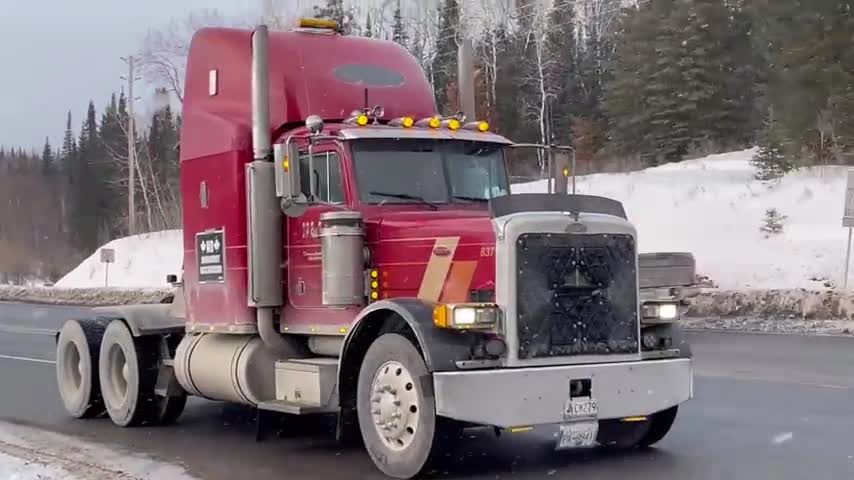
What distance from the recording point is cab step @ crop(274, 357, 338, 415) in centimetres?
921

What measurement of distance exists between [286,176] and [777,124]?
107 feet

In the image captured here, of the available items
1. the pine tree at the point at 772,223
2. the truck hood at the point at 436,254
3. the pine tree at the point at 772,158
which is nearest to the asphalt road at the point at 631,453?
the truck hood at the point at 436,254

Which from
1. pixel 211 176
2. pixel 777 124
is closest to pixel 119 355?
pixel 211 176

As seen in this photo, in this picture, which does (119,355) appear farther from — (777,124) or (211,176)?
(777,124)

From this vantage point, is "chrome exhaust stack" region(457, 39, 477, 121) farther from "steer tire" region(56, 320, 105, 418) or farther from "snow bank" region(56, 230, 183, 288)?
"snow bank" region(56, 230, 183, 288)

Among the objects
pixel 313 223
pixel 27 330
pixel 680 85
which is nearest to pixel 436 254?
pixel 313 223

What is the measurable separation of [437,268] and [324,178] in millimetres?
1555

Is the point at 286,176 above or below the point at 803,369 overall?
above

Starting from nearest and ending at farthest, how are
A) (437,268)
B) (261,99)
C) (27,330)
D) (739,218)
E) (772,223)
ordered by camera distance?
(437,268) < (261,99) < (27,330) < (772,223) < (739,218)

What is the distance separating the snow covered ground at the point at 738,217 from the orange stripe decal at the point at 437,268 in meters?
19.7

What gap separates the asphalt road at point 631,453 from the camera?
8.78 m

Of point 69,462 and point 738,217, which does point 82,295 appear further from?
point 69,462

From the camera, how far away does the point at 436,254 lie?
8.70 meters

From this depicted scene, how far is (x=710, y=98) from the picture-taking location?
49031mm
